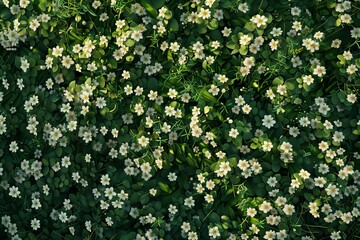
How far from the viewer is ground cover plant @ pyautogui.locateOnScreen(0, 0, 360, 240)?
2.93 metres

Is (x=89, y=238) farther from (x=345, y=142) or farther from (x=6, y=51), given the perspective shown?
(x=345, y=142)

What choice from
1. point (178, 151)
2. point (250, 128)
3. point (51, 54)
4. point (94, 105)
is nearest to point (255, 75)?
point (250, 128)

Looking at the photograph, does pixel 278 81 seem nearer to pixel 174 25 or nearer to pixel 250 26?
pixel 250 26

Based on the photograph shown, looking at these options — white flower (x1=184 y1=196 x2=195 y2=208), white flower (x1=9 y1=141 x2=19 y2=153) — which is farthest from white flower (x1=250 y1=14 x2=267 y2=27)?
white flower (x1=9 y1=141 x2=19 y2=153)

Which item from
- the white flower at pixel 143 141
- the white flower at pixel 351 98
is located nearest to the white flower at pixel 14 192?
the white flower at pixel 143 141

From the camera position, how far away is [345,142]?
2973 millimetres

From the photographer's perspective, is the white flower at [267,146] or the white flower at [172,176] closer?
the white flower at [267,146]

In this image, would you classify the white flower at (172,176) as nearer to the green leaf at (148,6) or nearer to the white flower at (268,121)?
the white flower at (268,121)

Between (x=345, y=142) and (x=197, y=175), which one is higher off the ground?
(x=345, y=142)

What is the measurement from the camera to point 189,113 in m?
3.06

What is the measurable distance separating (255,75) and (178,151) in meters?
0.58

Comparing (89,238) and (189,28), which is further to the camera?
(89,238)

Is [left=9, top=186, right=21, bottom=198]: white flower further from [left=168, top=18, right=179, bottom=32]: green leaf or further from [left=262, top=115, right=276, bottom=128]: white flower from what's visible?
[left=262, top=115, right=276, bottom=128]: white flower

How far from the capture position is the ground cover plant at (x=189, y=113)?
9.62 feet
